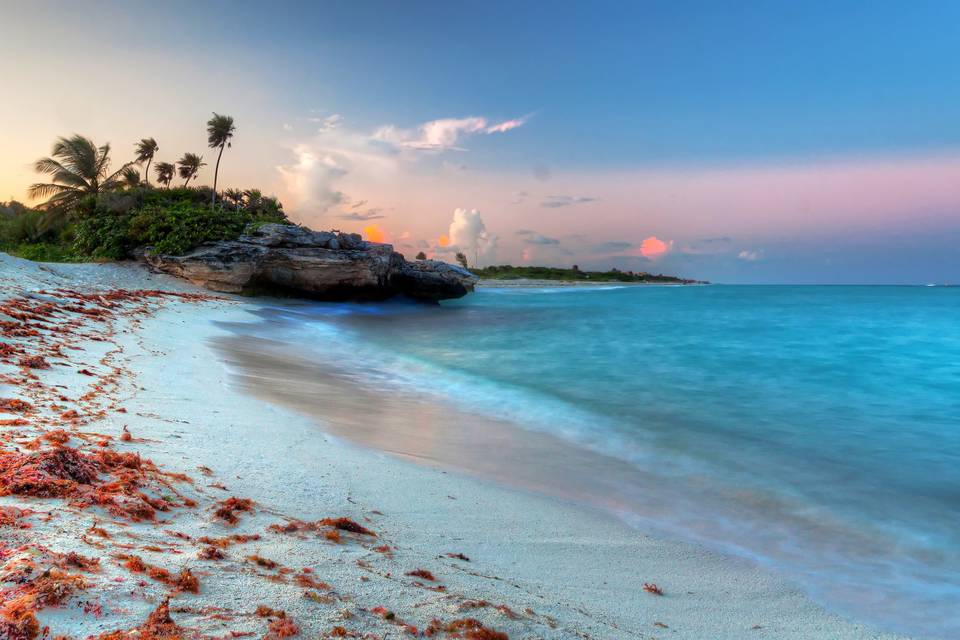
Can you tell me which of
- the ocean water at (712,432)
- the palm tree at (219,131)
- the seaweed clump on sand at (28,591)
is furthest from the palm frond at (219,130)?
the seaweed clump on sand at (28,591)

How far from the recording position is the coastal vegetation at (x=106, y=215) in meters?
26.2

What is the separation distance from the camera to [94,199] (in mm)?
29453

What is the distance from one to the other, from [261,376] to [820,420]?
9.95 meters

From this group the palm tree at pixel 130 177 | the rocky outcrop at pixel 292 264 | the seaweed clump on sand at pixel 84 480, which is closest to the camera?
the seaweed clump on sand at pixel 84 480

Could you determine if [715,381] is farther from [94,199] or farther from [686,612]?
[94,199]

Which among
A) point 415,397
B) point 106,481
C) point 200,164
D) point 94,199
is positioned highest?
point 200,164

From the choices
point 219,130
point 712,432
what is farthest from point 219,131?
point 712,432

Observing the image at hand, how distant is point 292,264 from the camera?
27.0m

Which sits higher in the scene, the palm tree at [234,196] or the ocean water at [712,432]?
the palm tree at [234,196]

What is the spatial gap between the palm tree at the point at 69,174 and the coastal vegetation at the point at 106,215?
0.15 ft

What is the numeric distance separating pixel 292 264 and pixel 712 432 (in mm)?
24076

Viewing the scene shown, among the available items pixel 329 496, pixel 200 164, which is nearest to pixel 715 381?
pixel 329 496

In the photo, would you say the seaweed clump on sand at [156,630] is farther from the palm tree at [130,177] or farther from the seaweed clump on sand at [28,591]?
the palm tree at [130,177]

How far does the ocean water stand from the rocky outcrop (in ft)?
31.9
